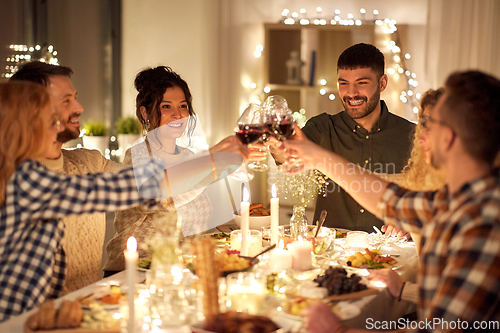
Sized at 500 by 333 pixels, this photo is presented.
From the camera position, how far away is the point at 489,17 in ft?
15.9

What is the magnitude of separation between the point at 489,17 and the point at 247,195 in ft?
13.7

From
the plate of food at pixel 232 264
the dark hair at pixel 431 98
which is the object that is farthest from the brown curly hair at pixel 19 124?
the dark hair at pixel 431 98

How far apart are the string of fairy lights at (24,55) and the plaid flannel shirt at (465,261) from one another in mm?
3988

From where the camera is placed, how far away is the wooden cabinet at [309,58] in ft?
18.5

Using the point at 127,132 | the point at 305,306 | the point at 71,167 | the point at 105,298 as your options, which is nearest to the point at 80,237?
the point at 71,167

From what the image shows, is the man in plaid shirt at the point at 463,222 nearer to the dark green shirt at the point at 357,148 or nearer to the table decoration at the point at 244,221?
the table decoration at the point at 244,221

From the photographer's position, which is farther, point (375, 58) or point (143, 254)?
point (375, 58)

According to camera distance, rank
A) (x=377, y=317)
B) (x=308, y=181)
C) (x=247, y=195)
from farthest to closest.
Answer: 1. (x=308, y=181)
2. (x=247, y=195)
3. (x=377, y=317)

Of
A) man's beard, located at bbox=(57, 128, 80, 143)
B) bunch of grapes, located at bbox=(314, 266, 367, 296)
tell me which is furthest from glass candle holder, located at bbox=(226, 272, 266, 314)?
man's beard, located at bbox=(57, 128, 80, 143)

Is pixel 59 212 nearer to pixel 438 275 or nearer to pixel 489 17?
pixel 438 275

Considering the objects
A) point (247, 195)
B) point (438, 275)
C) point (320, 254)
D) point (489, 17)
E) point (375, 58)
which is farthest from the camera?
point (489, 17)

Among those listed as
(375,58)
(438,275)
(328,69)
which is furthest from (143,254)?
(328,69)

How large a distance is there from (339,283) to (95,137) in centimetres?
400

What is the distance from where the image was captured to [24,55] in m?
4.49
